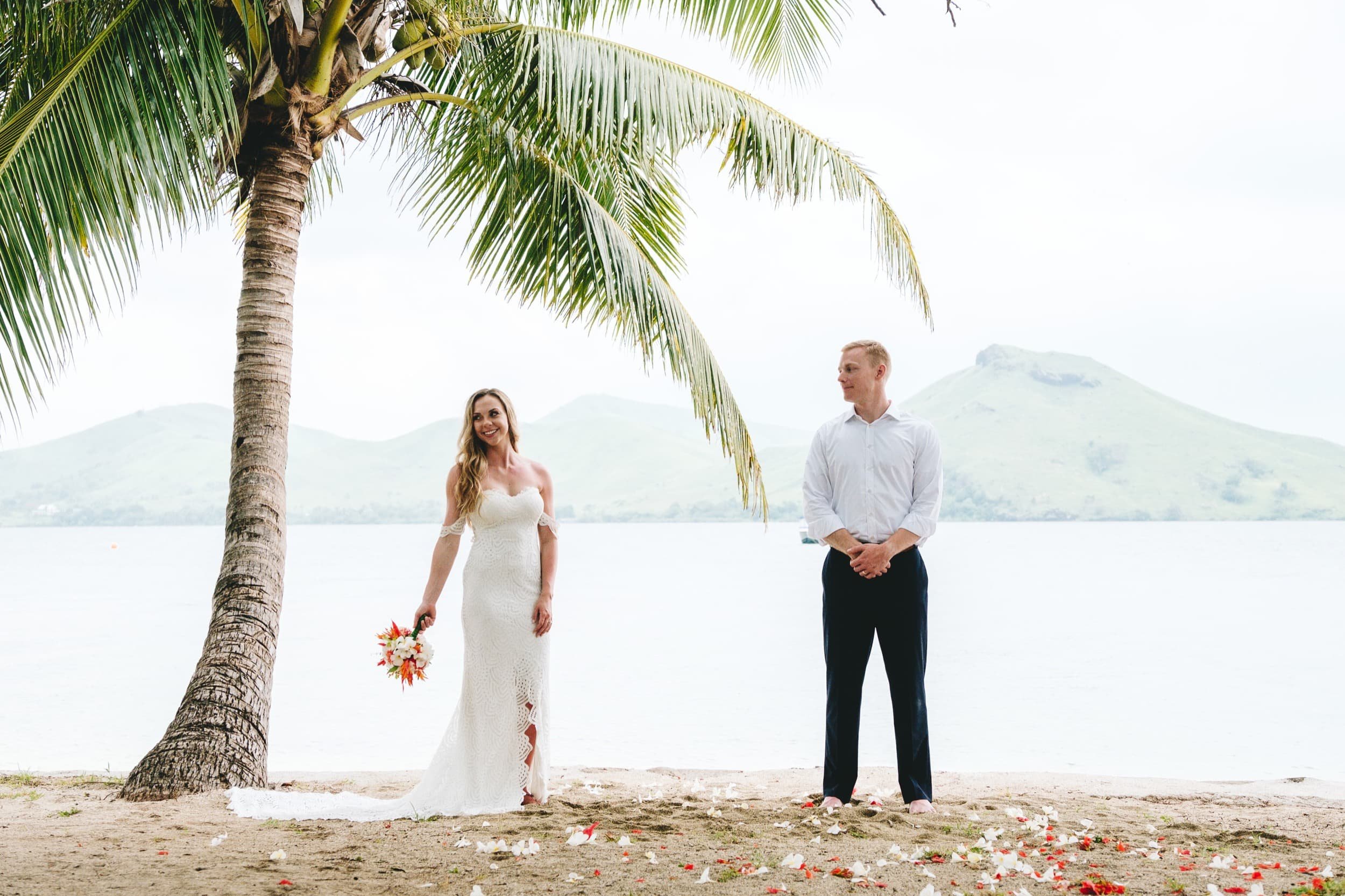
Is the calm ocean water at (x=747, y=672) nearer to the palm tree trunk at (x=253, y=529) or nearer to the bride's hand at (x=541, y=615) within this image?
the palm tree trunk at (x=253, y=529)

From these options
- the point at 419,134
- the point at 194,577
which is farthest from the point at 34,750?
the point at 194,577

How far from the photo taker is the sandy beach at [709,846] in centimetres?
363

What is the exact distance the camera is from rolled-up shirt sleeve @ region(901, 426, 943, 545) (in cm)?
475

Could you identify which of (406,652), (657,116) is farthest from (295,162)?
(406,652)

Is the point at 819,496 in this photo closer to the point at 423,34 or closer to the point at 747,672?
the point at 423,34

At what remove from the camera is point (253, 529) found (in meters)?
5.85

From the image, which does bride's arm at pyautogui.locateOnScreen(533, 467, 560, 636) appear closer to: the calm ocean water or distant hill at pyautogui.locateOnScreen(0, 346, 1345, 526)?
the calm ocean water

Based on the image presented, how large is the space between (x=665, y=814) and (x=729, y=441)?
8.17 ft

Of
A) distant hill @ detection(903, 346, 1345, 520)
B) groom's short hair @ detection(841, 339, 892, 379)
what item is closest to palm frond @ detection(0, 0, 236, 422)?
groom's short hair @ detection(841, 339, 892, 379)

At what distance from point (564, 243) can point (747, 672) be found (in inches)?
446

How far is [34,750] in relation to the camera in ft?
34.8

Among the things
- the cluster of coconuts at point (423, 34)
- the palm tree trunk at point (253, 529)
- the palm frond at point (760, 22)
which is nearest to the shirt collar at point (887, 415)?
the palm frond at point (760, 22)

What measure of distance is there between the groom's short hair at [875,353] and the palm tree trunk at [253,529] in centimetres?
310

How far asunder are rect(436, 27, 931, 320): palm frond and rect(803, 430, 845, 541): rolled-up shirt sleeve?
223cm
